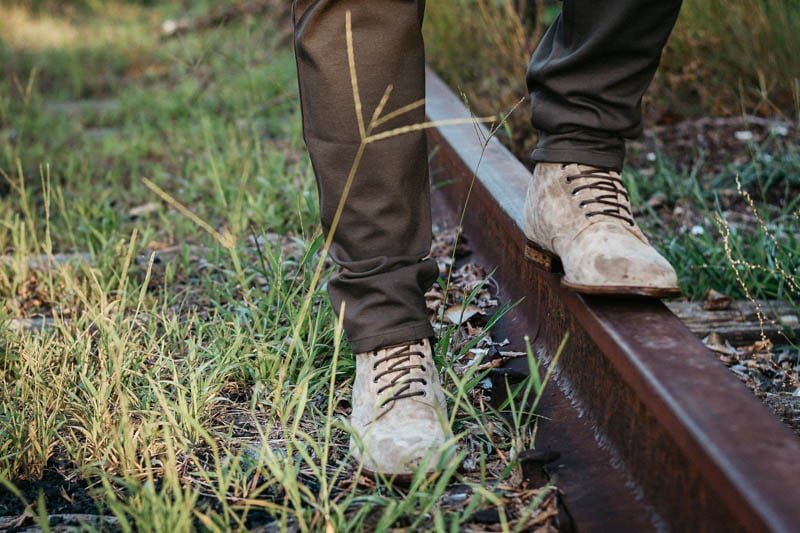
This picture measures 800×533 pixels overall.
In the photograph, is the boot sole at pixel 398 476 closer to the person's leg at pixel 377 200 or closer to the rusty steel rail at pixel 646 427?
the person's leg at pixel 377 200

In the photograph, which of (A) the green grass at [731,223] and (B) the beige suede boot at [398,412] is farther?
(A) the green grass at [731,223]

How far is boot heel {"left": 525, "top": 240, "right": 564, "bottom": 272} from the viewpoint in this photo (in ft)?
6.37

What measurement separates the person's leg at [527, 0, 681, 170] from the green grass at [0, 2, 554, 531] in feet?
1.54

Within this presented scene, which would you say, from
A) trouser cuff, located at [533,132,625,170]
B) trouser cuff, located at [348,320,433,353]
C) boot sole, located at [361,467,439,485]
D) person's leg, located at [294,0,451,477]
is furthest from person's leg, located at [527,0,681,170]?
boot sole, located at [361,467,439,485]

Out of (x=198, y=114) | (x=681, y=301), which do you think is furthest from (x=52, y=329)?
(x=198, y=114)

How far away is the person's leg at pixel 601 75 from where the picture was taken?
1.84 metres

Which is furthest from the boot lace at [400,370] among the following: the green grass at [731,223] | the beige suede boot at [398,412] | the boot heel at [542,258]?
the green grass at [731,223]

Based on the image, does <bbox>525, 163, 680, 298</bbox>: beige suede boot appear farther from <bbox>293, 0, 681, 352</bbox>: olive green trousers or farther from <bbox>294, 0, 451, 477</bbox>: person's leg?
<bbox>294, 0, 451, 477</bbox>: person's leg

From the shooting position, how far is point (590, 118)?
1.87 m

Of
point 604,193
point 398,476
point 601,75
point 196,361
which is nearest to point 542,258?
point 604,193

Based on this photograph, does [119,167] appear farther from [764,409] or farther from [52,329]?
[764,409]

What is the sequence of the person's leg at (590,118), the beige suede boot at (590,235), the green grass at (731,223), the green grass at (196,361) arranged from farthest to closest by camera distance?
the green grass at (731,223)
the person's leg at (590,118)
the beige suede boot at (590,235)
the green grass at (196,361)

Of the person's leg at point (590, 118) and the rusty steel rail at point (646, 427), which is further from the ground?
the person's leg at point (590, 118)

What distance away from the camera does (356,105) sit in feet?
5.37
